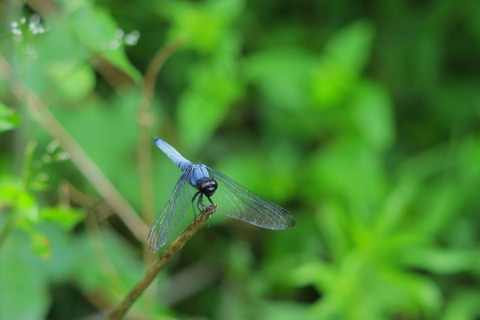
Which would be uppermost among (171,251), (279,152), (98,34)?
(279,152)

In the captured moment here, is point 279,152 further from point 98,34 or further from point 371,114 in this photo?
point 98,34

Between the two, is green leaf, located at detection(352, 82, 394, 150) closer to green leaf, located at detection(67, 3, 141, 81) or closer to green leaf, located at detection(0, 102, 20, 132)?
green leaf, located at detection(67, 3, 141, 81)

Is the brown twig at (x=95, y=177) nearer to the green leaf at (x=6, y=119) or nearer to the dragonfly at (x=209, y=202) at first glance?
the dragonfly at (x=209, y=202)

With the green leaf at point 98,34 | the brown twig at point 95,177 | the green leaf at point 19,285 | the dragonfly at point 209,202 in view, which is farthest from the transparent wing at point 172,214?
the brown twig at point 95,177

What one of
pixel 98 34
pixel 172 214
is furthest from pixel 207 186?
pixel 98 34

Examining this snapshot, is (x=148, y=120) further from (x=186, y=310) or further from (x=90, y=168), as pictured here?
(x=186, y=310)

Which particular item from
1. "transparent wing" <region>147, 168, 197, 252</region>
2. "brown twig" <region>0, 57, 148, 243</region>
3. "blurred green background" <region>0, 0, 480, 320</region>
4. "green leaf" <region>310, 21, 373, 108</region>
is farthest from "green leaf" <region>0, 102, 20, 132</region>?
"green leaf" <region>310, 21, 373, 108</region>
